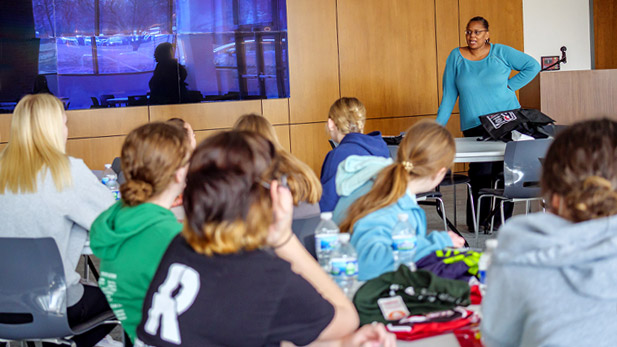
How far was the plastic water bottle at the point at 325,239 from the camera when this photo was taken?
2010mm

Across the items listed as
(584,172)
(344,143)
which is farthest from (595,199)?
(344,143)

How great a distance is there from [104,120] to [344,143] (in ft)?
13.5

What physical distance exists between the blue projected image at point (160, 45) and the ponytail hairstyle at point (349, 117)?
3.51 meters

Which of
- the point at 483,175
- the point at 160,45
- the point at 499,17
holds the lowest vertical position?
the point at 483,175

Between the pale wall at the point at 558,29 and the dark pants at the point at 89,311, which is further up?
the pale wall at the point at 558,29

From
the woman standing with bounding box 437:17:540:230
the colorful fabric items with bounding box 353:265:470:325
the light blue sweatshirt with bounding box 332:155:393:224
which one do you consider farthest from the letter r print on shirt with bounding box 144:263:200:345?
the woman standing with bounding box 437:17:540:230

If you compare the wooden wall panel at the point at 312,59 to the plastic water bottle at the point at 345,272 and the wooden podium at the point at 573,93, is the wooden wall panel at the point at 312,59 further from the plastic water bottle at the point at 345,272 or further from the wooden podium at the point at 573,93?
the plastic water bottle at the point at 345,272

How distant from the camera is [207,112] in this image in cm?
725

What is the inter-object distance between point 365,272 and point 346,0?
615cm

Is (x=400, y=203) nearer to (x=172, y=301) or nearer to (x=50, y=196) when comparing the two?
(x=172, y=301)

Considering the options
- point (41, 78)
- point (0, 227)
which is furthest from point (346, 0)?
point (0, 227)

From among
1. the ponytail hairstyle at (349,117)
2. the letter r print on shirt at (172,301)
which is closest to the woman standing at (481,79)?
the ponytail hairstyle at (349,117)

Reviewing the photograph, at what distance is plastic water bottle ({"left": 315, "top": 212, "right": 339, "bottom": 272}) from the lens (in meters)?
2.01

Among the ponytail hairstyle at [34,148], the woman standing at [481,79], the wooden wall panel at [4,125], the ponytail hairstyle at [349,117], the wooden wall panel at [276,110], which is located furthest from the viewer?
the wooden wall panel at [276,110]
